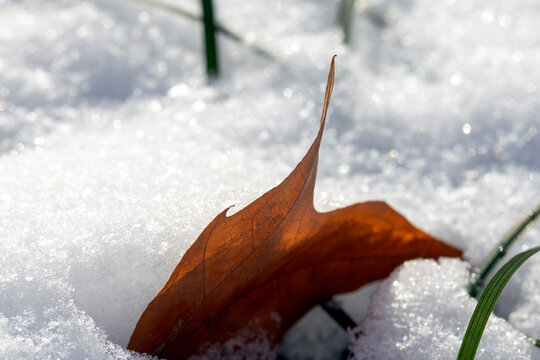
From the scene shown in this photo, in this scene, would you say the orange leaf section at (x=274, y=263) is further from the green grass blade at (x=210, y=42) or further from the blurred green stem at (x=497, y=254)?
the green grass blade at (x=210, y=42)

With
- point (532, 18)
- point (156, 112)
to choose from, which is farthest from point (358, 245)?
point (532, 18)

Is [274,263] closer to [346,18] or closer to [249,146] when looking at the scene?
[249,146]

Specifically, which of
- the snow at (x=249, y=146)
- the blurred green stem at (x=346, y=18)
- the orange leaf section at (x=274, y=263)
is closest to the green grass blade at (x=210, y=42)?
the snow at (x=249, y=146)

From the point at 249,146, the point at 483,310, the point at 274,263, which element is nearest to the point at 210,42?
the point at 249,146

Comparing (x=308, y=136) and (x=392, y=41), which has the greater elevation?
(x=392, y=41)

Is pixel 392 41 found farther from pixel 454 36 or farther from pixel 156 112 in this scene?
pixel 156 112

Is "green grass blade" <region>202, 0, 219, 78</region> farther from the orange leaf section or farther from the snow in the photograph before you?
the orange leaf section
